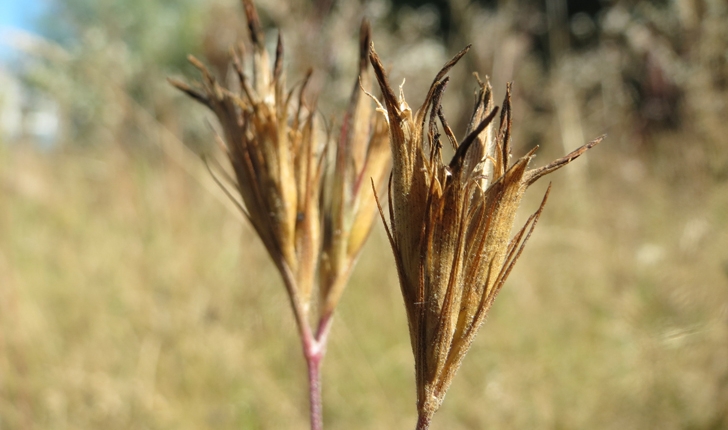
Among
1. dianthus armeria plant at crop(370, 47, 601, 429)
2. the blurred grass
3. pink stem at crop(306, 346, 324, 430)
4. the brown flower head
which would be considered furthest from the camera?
the blurred grass

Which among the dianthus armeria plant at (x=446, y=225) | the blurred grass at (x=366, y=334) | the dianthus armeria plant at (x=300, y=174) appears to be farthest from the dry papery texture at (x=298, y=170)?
the blurred grass at (x=366, y=334)

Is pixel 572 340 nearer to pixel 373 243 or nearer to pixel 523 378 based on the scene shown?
pixel 523 378

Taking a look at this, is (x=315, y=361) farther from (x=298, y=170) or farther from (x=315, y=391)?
(x=298, y=170)

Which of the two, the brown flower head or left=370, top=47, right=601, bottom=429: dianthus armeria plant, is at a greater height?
the brown flower head

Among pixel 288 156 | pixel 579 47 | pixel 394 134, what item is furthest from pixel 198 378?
pixel 579 47

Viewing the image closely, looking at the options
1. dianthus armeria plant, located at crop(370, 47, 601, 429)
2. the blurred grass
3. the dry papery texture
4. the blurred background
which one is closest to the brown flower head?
the dry papery texture

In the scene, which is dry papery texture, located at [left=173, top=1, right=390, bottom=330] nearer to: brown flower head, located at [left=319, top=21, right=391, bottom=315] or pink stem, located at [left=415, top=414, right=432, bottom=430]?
brown flower head, located at [left=319, top=21, right=391, bottom=315]

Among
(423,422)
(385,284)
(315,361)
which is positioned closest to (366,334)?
(385,284)
